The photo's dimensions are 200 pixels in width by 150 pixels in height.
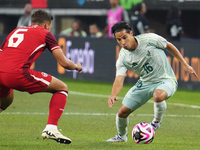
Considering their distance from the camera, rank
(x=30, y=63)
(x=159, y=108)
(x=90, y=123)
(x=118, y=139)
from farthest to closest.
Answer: (x=90, y=123), (x=118, y=139), (x=159, y=108), (x=30, y=63)

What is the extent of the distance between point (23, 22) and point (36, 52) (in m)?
11.1

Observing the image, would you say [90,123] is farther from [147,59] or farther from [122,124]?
[147,59]

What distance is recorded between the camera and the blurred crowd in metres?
14.5

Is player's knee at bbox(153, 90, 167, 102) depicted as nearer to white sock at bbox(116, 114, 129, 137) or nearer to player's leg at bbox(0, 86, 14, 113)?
white sock at bbox(116, 114, 129, 137)

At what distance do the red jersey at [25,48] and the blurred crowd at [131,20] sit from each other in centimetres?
864

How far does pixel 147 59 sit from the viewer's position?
266 inches

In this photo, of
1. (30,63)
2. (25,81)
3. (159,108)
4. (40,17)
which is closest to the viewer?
(25,81)

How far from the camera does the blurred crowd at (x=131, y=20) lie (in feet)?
47.7

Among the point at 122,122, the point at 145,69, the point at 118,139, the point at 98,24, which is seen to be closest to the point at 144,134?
the point at 122,122

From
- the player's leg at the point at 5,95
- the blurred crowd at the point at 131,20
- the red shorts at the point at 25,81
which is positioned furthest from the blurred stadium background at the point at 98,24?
the red shorts at the point at 25,81

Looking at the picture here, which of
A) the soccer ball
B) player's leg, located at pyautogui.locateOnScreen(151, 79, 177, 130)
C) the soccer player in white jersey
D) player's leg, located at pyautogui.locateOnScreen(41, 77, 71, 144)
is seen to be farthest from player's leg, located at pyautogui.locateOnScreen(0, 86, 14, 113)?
player's leg, located at pyautogui.locateOnScreen(151, 79, 177, 130)

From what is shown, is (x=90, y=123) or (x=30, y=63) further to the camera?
(x=90, y=123)

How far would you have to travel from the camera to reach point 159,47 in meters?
6.85

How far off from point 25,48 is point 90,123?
2948 millimetres
